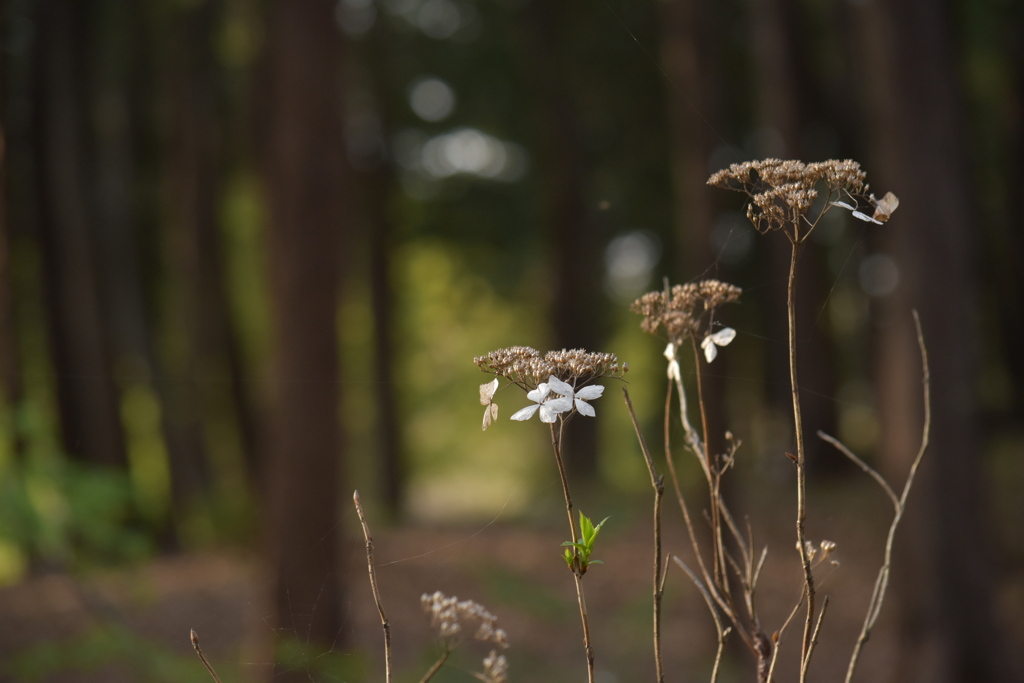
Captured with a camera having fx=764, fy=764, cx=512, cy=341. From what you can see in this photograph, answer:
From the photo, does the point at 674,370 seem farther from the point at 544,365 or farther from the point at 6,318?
the point at 6,318

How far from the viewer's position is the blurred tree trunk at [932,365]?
4.70 m

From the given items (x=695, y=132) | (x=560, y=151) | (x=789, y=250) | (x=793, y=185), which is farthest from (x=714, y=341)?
(x=560, y=151)

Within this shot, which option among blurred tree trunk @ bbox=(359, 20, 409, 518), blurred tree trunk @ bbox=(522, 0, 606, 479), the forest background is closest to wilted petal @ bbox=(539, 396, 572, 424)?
the forest background

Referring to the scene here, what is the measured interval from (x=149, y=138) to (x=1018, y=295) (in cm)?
1591

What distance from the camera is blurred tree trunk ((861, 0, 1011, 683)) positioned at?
4699mm

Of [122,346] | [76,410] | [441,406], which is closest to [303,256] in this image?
[76,410]

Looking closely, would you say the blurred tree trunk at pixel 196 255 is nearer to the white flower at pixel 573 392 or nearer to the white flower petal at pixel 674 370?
the white flower petal at pixel 674 370

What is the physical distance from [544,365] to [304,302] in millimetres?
4556

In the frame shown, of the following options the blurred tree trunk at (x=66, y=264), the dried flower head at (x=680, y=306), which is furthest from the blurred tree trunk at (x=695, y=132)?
the blurred tree trunk at (x=66, y=264)

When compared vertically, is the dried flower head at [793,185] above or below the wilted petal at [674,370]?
above

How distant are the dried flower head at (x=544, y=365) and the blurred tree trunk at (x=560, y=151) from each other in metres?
13.1

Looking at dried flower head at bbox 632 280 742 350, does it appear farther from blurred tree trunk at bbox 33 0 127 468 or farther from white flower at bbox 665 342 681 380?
blurred tree trunk at bbox 33 0 127 468

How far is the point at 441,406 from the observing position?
70.8 feet

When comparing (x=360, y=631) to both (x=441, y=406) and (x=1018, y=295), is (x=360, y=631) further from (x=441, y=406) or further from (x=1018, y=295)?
(x=441, y=406)
